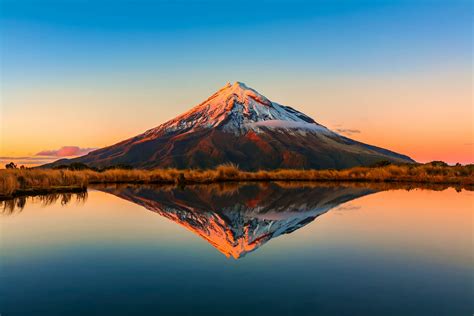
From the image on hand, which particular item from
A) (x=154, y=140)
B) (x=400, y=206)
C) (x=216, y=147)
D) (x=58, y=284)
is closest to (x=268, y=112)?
(x=216, y=147)

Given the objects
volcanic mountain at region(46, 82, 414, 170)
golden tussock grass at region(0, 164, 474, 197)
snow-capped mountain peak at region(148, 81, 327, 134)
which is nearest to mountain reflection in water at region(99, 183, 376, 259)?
golden tussock grass at region(0, 164, 474, 197)

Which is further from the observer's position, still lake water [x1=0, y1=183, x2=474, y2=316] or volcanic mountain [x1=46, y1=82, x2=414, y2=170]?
volcanic mountain [x1=46, y1=82, x2=414, y2=170]

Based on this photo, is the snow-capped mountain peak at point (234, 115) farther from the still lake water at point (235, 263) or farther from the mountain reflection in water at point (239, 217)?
the still lake water at point (235, 263)

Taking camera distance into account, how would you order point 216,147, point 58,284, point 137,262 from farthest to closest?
point 216,147 < point 137,262 < point 58,284

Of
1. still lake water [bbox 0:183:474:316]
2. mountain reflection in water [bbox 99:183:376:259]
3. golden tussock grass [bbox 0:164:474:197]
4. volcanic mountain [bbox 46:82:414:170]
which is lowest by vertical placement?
still lake water [bbox 0:183:474:316]

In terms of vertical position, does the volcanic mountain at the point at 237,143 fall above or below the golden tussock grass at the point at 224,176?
above

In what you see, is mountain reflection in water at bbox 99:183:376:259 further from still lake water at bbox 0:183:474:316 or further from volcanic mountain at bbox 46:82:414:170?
volcanic mountain at bbox 46:82:414:170

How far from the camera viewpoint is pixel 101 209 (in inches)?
579

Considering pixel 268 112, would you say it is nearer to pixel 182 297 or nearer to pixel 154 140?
pixel 154 140

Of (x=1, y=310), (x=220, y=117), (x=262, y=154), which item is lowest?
(x=1, y=310)

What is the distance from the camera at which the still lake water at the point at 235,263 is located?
5.05 m

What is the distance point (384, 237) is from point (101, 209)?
9581 millimetres

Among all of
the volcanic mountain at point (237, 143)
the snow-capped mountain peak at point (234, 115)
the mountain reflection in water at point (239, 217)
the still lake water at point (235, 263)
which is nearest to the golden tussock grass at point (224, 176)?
the mountain reflection in water at point (239, 217)

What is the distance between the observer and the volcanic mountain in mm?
129375
